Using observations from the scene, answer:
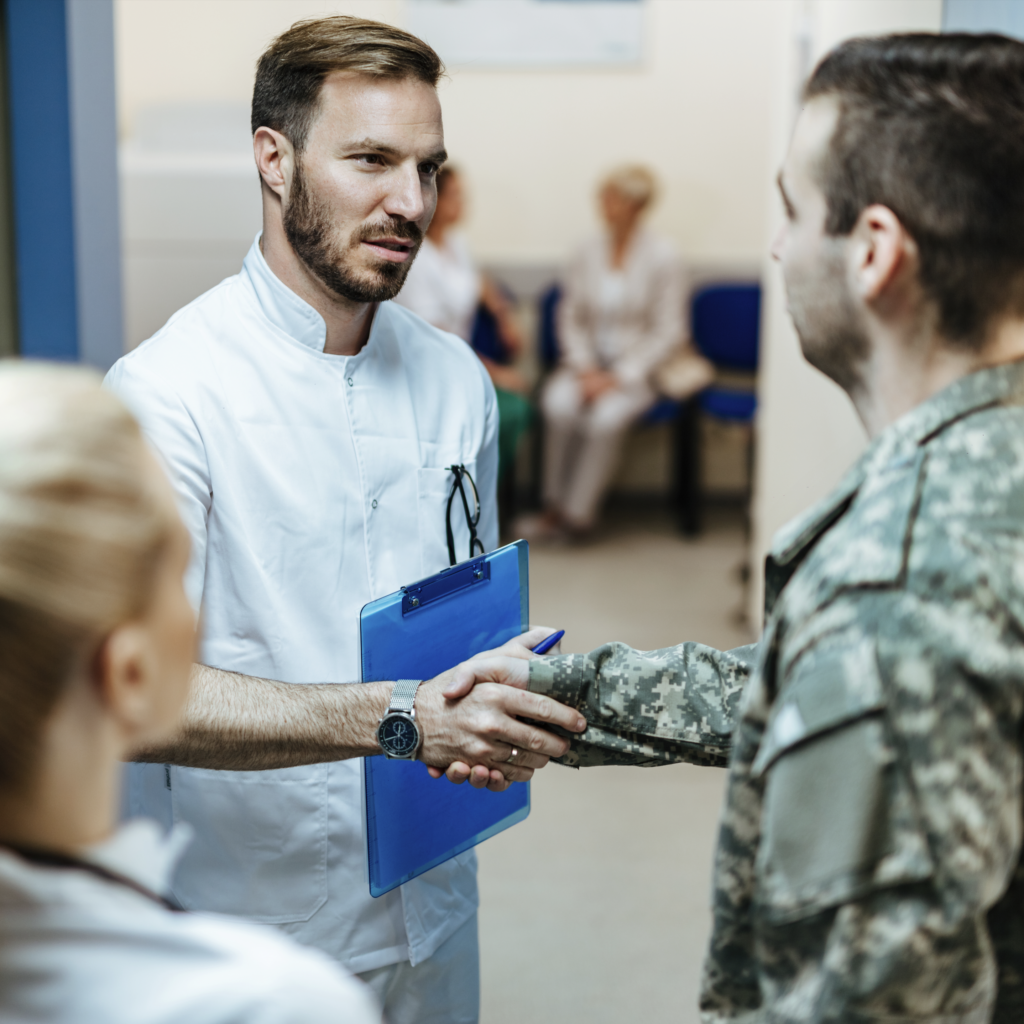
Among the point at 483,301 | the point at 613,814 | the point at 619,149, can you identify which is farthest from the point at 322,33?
the point at 619,149

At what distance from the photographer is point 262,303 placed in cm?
136

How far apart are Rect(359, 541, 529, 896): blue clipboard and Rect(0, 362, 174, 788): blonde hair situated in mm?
607

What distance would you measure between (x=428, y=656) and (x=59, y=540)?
0.76 meters

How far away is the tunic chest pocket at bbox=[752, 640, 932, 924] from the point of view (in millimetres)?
674

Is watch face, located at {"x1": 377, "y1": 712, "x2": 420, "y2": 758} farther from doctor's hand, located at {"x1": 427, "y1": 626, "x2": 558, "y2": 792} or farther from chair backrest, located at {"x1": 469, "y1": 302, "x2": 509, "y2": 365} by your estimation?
chair backrest, located at {"x1": 469, "y1": 302, "x2": 509, "y2": 365}

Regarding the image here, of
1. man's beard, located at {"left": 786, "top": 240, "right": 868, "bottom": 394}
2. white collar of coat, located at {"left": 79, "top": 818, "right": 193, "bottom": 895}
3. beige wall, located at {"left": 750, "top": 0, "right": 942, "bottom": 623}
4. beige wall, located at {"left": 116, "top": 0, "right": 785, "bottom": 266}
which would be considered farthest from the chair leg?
white collar of coat, located at {"left": 79, "top": 818, "right": 193, "bottom": 895}

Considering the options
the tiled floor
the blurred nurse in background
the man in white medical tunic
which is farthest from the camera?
the blurred nurse in background

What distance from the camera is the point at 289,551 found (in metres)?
1.31

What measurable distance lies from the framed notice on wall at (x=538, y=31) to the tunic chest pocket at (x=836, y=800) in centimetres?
483

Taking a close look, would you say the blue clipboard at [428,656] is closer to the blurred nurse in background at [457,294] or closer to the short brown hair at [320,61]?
the short brown hair at [320,61]

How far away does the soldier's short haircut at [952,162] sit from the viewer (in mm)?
761

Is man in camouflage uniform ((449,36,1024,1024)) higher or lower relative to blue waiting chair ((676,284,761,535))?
higher

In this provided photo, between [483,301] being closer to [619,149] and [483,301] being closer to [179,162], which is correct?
[619,149]

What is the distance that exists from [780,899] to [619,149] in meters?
4.94
